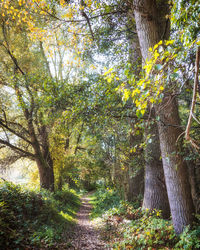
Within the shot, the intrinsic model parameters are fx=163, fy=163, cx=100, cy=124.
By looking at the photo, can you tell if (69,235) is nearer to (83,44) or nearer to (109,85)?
(109,85)

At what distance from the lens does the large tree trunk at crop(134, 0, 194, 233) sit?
365 cm

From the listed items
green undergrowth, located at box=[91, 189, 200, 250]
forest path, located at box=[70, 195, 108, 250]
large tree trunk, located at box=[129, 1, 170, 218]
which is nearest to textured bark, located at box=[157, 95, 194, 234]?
green undergrowth, located at box=[91, 189, 200, 250]

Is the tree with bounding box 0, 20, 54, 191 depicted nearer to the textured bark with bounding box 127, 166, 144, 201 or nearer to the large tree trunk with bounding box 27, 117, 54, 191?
the large tree trunk with bounding box 27, 117, 54, 191

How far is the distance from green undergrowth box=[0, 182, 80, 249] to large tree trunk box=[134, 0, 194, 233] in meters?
3.29

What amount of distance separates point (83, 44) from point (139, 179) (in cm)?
669

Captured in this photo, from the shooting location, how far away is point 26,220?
5148 mm

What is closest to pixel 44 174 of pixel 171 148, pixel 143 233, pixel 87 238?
pixel 87 238

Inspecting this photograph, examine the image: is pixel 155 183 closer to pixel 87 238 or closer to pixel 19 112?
pixel 87 238

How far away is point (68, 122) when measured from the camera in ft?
15.8

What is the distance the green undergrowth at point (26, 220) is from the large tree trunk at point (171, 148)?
3.29 metres

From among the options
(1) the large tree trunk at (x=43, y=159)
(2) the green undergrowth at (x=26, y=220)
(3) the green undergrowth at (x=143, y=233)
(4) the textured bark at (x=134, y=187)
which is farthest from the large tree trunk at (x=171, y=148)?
(1) the large tree trunk at (x=43, y=159)

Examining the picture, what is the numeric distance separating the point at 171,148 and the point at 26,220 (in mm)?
4883

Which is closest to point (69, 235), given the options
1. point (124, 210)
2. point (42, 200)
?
point (42, 200)

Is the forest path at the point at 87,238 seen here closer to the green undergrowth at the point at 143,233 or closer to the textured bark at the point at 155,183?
the green undergrowth at the point at 143,233
